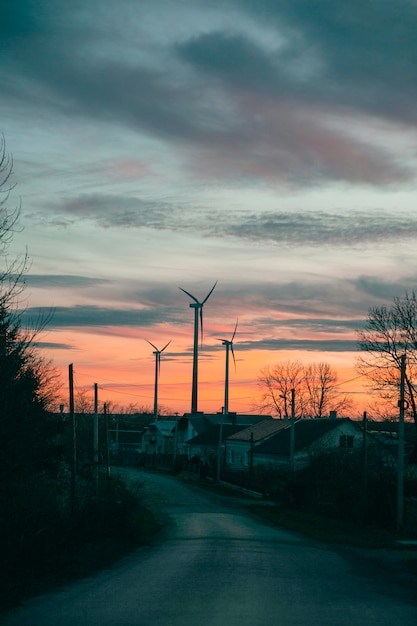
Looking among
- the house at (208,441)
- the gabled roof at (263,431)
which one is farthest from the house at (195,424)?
the gabled roof at (263,431)

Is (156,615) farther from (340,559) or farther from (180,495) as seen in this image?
(180,495)

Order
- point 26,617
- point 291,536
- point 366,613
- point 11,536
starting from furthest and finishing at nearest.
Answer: point 291,536 → point 11,536 → point 366,613 → point 26,617

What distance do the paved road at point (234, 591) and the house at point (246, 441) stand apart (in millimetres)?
53883

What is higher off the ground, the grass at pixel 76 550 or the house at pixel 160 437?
the grass at pixel 76 550

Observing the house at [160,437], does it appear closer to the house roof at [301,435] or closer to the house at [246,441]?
the house at [246,441]

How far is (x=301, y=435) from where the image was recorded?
7200cm

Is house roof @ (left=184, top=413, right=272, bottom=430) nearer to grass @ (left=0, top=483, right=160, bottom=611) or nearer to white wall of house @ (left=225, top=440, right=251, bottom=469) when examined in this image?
white wall of house @ (left=225, top=440, right=251, bottom=469)

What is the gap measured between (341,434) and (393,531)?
39.1 m

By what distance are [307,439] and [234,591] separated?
56.8 m

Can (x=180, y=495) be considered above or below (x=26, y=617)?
below

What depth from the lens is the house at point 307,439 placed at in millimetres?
68562

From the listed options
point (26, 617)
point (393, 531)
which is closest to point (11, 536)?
point (26, 617)

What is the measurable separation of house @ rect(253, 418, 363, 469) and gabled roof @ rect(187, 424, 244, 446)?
20.4 metres

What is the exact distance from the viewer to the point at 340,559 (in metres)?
22.3
